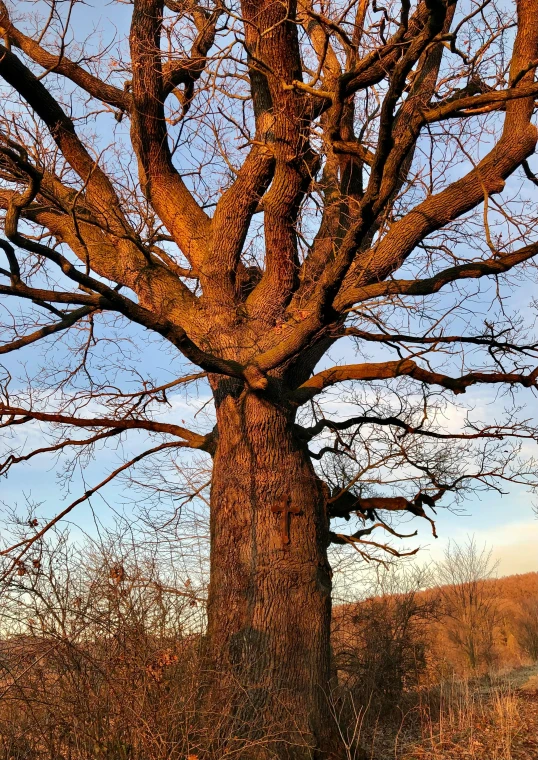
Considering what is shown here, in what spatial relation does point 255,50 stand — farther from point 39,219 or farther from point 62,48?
point 39,219

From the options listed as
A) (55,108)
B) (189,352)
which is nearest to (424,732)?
(189,352)

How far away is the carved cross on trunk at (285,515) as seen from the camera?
20.3 feet

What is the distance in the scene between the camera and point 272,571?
6.05 meters

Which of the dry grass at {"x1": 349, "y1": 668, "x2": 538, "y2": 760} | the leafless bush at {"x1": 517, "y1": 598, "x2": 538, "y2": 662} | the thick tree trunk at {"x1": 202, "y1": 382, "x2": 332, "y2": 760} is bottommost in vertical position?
the dry grass at {"x1": 349, "y1": 668, "x2": 538, "y2": 760}

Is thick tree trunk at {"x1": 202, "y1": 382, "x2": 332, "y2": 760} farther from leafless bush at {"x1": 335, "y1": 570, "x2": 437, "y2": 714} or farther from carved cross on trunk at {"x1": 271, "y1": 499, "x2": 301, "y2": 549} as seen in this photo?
leafless bush at {"x1": 335, "y1": 570, "x2": 437, "y2": 714}

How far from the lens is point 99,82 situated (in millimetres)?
7918

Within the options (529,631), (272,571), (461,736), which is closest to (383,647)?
(461,736)

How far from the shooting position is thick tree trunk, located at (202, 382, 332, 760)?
213 inches

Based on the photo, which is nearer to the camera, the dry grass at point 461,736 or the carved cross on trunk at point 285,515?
the dry grass at point 461,736

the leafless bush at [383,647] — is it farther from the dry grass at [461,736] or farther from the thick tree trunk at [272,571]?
the thick tree trunk at [272,571]

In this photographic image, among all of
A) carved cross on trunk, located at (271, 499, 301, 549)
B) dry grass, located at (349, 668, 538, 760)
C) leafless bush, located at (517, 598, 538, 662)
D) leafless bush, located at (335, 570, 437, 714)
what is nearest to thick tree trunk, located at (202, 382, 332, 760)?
carved cross on trunk, located at (271, 499, 301, 549)

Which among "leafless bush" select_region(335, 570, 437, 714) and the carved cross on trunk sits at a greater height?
the carved cross on trunk

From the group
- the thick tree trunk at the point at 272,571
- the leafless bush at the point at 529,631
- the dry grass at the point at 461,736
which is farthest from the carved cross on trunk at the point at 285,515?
the leafless bush at the point at 529,631

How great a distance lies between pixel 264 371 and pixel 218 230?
1944 millimetres
